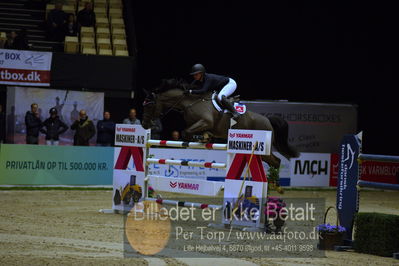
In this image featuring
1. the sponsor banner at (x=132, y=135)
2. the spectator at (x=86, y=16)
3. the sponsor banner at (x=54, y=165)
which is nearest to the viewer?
the sponsor banner at (x=132, y=135)

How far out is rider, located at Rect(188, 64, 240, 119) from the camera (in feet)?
37.9

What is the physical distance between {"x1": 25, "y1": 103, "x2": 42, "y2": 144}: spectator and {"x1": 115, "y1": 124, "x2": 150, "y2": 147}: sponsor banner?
6109 millimetres

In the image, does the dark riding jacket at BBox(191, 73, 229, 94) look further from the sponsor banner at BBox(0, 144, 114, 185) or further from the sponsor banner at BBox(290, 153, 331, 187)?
the sponsor banner at BBox(290, 153, 331, 187)

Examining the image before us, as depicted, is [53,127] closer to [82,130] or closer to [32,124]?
[32,124]

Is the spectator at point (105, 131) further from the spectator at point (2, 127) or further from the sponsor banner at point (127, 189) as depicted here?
the sponsor banner at point (127, 189)

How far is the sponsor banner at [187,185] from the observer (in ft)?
34.0

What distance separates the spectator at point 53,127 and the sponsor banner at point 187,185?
7047 mm

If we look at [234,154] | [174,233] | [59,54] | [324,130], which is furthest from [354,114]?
[174,233]

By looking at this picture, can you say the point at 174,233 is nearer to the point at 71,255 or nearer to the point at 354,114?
the point at 71,255

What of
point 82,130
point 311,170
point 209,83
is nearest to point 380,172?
point 311,170

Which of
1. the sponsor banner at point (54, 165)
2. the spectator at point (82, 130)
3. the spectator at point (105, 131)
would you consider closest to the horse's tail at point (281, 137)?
the sponsor banner at point (54, 165)

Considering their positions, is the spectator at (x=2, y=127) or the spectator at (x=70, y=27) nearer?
the spectator at (x=2, y=127)

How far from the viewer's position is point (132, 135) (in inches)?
466

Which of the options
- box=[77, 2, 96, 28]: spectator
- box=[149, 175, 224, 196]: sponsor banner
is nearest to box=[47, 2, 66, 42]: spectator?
box=[77, 2, 96, 28]: spectator
